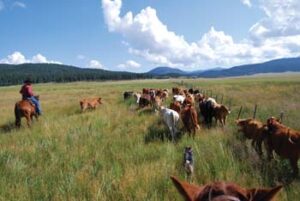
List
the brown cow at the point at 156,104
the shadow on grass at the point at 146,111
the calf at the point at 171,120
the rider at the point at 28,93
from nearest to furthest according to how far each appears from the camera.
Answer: the calf at the point at 171,120 < the rider at the point at 28,93 < the shadow on grass at the point at 146,111 < the brown cow at the point at 156,104

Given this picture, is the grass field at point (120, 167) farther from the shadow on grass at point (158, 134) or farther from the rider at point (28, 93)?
the rider at point (28, 93)

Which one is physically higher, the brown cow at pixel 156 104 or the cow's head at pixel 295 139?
the cow's head at pixel 295 139

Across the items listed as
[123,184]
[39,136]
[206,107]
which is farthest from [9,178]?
[206,107]

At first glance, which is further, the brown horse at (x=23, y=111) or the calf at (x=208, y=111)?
the brown horse at (x=23, y=111)

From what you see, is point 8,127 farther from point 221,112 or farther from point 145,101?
point 221,112

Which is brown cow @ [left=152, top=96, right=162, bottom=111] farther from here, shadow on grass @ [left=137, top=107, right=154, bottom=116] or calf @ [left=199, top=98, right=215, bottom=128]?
calf @ [left=199, top=98, right=215, bottom=128]

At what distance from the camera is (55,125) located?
52.4 feet

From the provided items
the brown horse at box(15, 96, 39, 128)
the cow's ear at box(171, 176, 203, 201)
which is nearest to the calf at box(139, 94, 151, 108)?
the brown horse at box(15, 96, 39, 128)

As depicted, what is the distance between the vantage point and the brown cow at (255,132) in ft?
31.6

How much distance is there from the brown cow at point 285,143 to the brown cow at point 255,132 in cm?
40

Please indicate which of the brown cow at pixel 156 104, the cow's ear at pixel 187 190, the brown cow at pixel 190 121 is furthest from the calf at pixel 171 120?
the cow's ear at pixel 187 190

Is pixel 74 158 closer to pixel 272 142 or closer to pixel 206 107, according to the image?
pixel 272 142

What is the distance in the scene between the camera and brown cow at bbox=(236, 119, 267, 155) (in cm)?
963

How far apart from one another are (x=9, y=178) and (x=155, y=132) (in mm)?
6142
